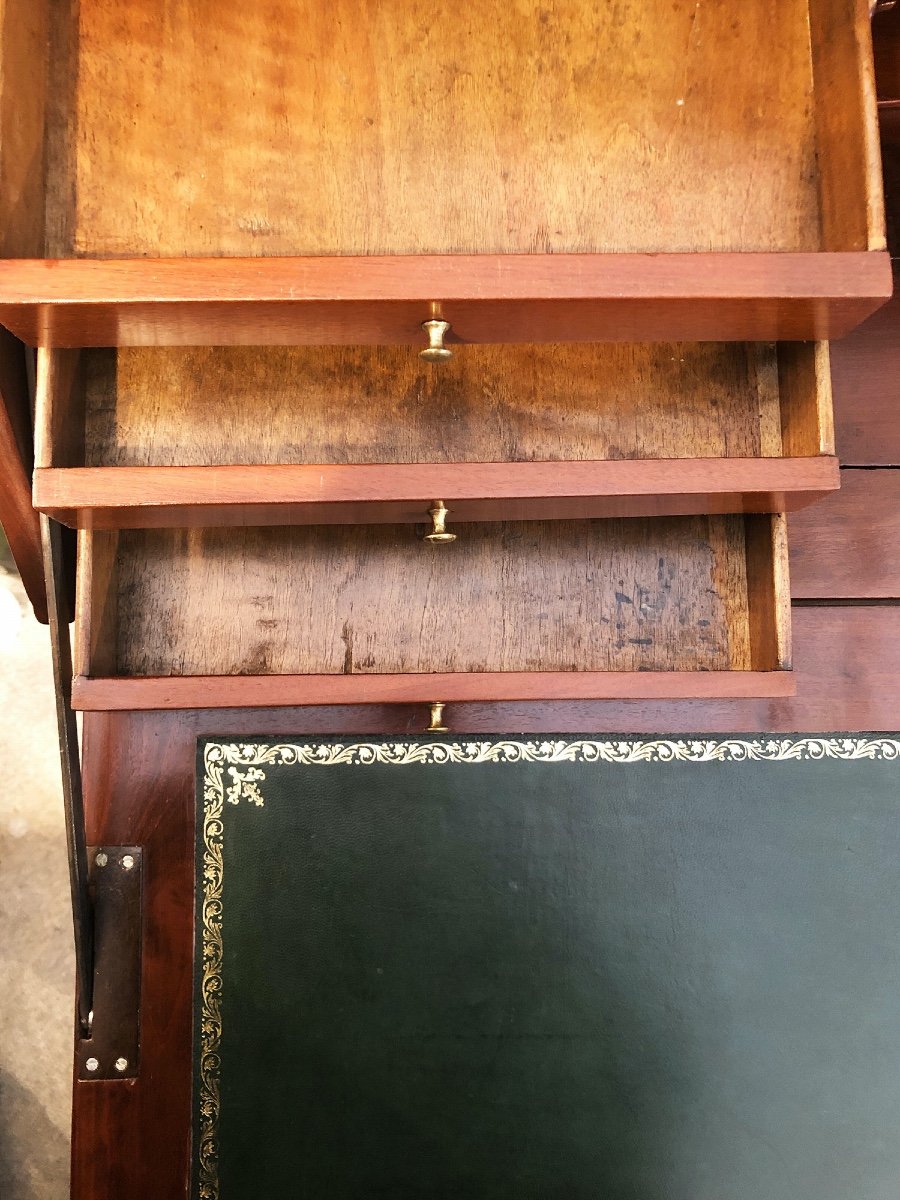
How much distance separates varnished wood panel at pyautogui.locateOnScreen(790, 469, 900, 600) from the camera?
1.41 meters

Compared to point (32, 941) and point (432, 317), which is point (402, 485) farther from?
point (32, 941)

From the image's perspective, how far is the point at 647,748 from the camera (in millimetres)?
1114

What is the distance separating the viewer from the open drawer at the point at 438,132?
108 centimetres

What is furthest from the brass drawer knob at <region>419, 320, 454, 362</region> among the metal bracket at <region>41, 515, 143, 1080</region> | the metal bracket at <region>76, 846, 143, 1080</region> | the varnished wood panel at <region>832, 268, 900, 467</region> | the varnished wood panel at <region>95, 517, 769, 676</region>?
the metal bracket at <region>76, 846, 143, 1080</region>

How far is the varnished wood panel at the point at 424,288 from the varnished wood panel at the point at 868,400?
0.47 m

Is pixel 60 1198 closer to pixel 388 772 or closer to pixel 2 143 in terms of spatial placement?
pixel 388 772

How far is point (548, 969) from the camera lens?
1.08 meters

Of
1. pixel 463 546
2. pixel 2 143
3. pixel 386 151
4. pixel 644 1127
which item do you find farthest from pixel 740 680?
pixel 2 143

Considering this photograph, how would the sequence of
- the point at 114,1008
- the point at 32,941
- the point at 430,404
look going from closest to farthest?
the point at 430,404 < the point at 114,1008 < the point at 32,941

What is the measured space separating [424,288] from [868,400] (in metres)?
0.82

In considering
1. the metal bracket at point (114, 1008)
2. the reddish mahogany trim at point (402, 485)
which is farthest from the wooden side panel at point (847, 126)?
the metal bracket at point (114, 1008)

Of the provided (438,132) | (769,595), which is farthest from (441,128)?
(769,595)

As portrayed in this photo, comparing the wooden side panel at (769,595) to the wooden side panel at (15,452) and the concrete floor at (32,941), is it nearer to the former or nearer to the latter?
the wooden side panel at (15,452)

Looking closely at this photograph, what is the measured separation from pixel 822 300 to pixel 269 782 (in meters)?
0.79
